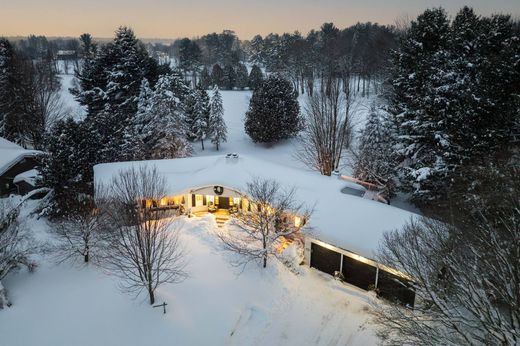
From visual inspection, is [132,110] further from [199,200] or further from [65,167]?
[199,200]

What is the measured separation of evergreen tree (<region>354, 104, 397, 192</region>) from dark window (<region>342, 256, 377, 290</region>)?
353 inches

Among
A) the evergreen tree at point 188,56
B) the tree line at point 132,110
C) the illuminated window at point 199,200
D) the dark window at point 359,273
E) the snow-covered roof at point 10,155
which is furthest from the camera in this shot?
the evergreen tree at point 188,56

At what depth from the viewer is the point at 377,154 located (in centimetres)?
3005

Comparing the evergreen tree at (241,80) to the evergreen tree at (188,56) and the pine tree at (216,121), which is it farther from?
the pine tree at (216,121)

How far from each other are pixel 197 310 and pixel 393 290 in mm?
9674

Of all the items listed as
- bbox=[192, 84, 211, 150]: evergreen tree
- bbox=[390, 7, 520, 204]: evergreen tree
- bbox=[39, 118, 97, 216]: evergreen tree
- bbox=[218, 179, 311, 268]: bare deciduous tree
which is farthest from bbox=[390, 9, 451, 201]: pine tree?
bbox=[192, 84, 211, 150]: evergreen tree

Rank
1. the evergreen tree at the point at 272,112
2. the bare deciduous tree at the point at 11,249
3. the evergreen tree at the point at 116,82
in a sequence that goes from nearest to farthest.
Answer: the bare deciduous tree at the point at 11,249, the evergreen tree at the point at 116,82, the evergreen tree at the point at 272,112

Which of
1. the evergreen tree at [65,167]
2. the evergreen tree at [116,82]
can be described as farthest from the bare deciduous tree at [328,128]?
the evergreen tree at [65,167]

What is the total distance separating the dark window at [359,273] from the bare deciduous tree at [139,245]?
28.8ft

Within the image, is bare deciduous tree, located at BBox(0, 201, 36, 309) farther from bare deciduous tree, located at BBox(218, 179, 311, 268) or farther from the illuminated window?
bare deciduous tree, located at BBox(218, 179, 311, 268)

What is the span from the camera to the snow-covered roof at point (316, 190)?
19.9m

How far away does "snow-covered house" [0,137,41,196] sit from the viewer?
31703 mm

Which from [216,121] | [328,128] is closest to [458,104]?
[328,128]

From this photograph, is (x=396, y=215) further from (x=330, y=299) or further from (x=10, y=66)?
(x=10, y=66)
